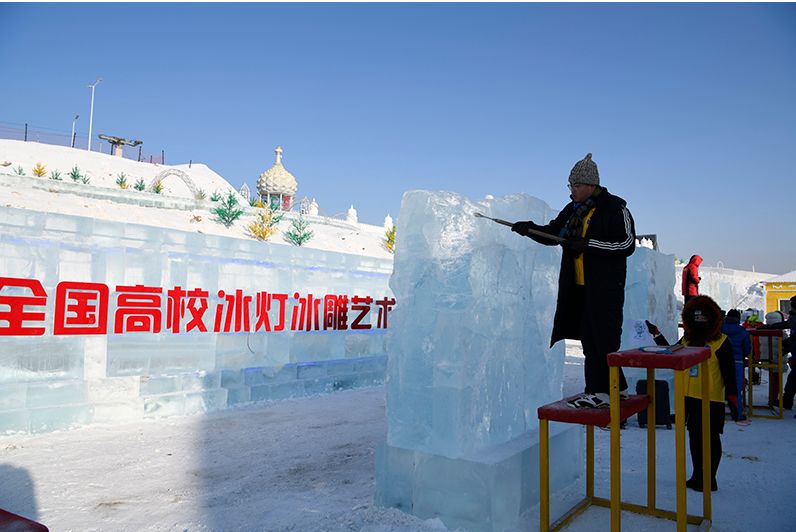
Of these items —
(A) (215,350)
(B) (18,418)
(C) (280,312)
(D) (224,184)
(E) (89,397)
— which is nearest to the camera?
(B) (18,418)

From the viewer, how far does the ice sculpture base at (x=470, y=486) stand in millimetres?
3041

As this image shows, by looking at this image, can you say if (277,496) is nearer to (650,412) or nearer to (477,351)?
(477,351)

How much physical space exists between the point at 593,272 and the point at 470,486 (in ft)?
4.46

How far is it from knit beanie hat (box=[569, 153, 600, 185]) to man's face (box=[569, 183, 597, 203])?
0.02 metres

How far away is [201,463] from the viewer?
4.43 m

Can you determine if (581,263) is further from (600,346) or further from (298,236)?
(298,236)

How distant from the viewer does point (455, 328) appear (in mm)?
3248

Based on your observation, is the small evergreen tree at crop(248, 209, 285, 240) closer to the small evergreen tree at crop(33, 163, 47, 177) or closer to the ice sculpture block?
the small evergreen tree at crop(33, 163, 47, 177)

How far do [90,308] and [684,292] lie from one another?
7.47 m

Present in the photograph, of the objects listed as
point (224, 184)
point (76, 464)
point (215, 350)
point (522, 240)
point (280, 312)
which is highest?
point (224, 184)

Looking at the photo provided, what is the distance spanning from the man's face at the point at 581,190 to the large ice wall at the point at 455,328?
0.57m

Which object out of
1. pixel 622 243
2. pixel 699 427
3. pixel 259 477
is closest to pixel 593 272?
pixel 622 243

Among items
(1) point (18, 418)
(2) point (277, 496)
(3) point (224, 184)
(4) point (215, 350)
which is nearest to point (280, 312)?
(4) point (215, 350)

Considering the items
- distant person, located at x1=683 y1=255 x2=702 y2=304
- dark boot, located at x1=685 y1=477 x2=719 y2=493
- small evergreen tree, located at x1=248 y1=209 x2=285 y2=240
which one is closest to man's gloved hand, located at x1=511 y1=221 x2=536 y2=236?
dark boot, located at x1=685 y1=477 x2=719 y2=493
